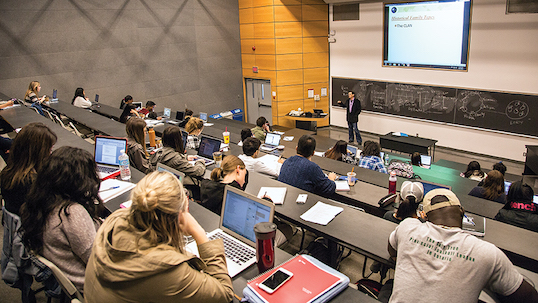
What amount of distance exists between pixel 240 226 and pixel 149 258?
3.16ft

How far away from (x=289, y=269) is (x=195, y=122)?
3691 mm

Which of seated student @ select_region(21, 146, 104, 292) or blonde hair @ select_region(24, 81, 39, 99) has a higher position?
blonde hair @ select_region(24, 81, 39, 99)

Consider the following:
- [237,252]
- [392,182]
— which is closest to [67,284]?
[237,252]

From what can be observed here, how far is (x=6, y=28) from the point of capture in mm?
7766

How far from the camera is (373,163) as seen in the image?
502cm

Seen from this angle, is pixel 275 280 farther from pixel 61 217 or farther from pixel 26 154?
pixel 26 154

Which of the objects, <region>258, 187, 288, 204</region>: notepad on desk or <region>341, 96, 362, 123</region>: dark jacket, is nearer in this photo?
<region>258, 187, 288, 204</region>: notepad on desk

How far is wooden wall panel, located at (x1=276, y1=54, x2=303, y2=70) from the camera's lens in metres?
10.5

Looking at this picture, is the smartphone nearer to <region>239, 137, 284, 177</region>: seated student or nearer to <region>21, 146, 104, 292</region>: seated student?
<region>21, 146, 104, 292</region>: seated student

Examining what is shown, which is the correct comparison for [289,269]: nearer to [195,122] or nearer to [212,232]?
[212,232]

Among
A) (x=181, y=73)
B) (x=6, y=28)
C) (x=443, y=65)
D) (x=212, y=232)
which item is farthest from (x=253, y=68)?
(x=212, y=232)

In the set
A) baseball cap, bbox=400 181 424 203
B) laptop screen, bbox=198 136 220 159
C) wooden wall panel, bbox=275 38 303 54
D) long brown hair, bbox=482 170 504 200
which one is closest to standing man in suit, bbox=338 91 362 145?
wooden wall panel, bbox=275 38 303 54

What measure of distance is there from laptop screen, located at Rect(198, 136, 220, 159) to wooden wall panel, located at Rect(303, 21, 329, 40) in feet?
22.6

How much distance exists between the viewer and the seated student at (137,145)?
3.91 m
